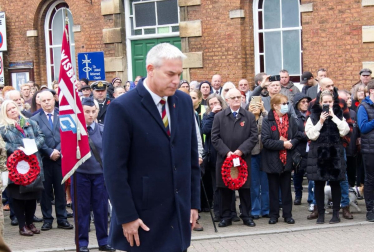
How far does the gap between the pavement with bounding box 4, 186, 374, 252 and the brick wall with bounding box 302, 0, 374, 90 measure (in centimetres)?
547

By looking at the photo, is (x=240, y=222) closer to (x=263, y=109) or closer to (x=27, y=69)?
(x=263, y=109)

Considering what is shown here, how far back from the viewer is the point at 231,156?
30.9 ft

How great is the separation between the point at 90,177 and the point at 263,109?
351 cm

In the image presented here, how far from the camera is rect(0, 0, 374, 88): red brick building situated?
48.3 ft

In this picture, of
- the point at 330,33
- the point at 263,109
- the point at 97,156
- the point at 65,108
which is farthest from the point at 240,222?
the point at 330,33

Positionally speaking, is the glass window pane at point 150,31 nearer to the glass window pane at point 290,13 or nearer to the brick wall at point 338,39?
the glass window pane at point 290,13

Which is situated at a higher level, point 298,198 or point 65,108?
point 65,108

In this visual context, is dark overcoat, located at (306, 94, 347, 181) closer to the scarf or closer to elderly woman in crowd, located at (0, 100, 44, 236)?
the scarf

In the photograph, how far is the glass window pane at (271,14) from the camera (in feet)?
53.0

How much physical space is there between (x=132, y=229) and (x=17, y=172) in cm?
523

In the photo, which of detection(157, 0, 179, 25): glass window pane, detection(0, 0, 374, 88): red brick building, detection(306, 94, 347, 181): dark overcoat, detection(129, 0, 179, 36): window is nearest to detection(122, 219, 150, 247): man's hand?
detection(306, 94, 347, 181): dark overcoat

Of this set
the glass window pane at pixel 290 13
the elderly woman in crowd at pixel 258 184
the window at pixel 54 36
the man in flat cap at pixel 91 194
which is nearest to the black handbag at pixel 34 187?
the man in flat cap at pixel 91 194

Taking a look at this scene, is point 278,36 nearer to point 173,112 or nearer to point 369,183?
point 369,183

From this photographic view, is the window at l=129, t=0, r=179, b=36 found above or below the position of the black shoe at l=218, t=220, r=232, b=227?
above
